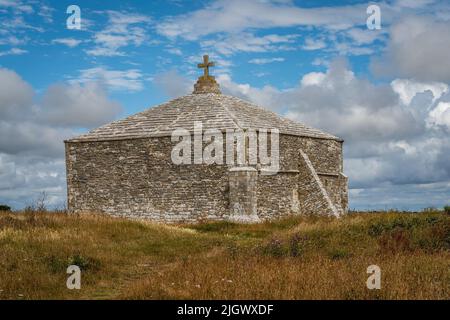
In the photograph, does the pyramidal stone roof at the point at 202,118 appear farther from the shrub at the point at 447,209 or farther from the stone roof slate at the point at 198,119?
the shrub at the point at 447,209

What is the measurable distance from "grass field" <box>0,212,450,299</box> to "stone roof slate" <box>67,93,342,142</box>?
27.6 feet

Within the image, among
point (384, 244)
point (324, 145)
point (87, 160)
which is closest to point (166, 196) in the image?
point (87, 160)

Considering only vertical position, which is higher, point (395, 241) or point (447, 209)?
point (447, 209)

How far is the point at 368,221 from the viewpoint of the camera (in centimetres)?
1730

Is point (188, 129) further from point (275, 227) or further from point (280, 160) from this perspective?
point (275, 227)

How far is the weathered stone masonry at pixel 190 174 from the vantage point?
25.8 metres

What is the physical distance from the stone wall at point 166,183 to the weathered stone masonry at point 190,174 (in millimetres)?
50

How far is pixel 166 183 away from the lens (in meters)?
26.7

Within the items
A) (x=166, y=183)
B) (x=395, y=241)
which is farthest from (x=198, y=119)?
(x=395, y=241)

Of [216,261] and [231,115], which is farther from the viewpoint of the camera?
[231,115]

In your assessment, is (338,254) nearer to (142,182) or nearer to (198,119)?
(198,119)

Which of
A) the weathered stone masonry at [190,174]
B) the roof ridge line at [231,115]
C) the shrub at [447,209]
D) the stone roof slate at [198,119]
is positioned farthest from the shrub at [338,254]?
the stone roof slate at [198,119]

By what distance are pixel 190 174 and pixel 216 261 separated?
1412cm
